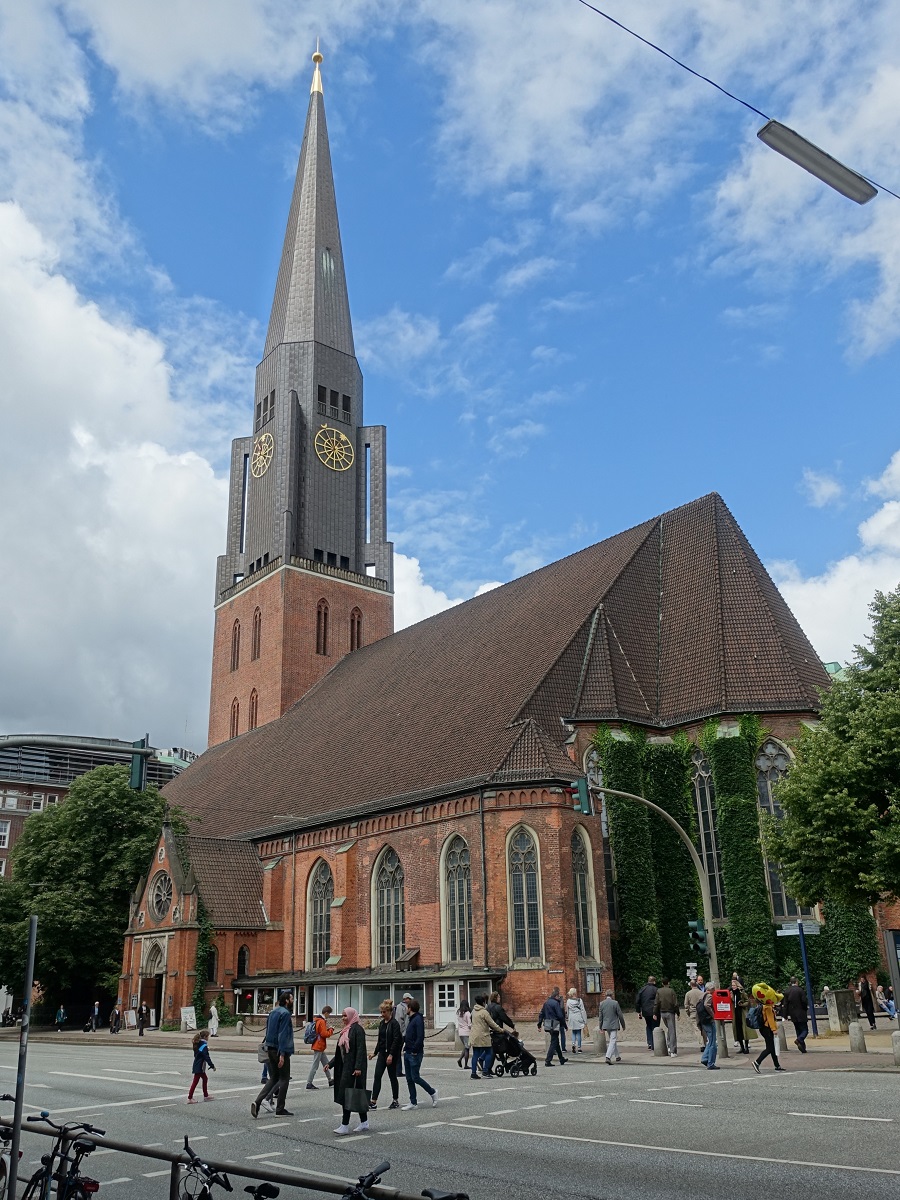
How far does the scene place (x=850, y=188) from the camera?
890 centimetres

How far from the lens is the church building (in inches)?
1325

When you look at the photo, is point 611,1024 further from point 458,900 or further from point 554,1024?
point 458,900

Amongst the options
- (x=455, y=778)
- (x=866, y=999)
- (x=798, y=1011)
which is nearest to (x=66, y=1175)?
(x=798, y=1011)

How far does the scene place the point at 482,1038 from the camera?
19594 millimetres

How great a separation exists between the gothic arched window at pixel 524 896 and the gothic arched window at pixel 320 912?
10267 millimetres

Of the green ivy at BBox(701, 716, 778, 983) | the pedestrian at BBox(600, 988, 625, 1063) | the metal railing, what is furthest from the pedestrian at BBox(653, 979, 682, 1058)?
the metal railing

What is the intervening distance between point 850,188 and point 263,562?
56623 millimetres

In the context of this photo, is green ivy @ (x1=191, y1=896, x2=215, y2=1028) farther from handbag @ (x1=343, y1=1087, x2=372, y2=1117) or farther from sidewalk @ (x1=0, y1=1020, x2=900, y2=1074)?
handbag @ (x1=343, y1=1087, x2=372, y2=1117)

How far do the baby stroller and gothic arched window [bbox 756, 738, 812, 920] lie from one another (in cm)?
1487

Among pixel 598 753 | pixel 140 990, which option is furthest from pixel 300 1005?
pixel 598 753

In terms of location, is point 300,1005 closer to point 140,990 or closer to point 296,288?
point 140,990

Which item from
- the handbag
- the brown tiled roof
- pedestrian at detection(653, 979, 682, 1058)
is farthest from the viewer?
the brown tiled roof

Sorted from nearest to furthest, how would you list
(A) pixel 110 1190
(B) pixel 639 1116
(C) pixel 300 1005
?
(A) pixel 110 1190 < (B) pixel 639 1116 < (C) pixel 300 1005

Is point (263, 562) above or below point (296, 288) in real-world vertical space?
below
